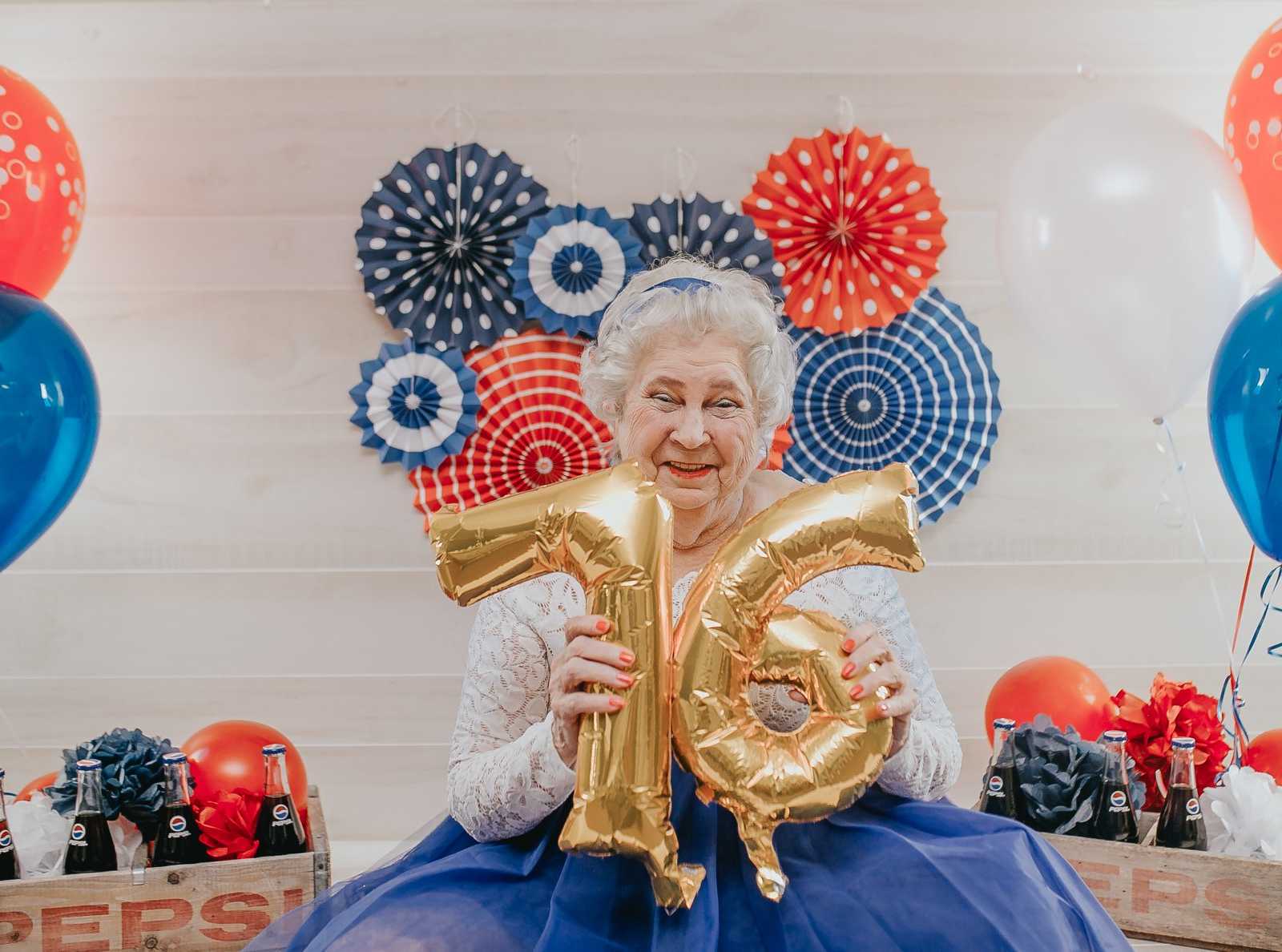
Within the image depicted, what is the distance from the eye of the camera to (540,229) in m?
2.17

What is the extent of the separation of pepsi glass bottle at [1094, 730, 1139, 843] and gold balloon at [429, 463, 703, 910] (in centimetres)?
93

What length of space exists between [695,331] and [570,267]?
0.84 meters

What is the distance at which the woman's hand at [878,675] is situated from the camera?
→ 1.05 m

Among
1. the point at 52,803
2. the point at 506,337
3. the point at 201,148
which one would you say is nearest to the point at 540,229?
the point at 506,337

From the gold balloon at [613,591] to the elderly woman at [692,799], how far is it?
0.08ft

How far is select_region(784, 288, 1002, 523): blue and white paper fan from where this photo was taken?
2.22 metres

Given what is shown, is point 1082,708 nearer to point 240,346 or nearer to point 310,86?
point 240,346

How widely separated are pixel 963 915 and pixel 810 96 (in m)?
1.62

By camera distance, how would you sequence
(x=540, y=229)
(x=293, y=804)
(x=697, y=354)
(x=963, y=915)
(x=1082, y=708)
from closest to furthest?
(x=963, y=915)
(x=697, y=354)
(x=293, y=804)
(x=1082, y=708)
(x=540, y=229)

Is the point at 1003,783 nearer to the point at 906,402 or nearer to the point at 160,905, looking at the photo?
the point at 906,402

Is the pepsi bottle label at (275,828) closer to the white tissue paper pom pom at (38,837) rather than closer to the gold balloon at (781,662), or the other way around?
the white tissue paper pom pom at (38,837)

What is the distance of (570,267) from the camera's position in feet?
7.09

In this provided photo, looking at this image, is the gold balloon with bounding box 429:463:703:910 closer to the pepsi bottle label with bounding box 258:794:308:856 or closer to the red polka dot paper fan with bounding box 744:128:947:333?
the pepsi bottle label with bounding box 258:794:308:856

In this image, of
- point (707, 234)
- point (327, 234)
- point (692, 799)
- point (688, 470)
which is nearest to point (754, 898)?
point (692, 799)
